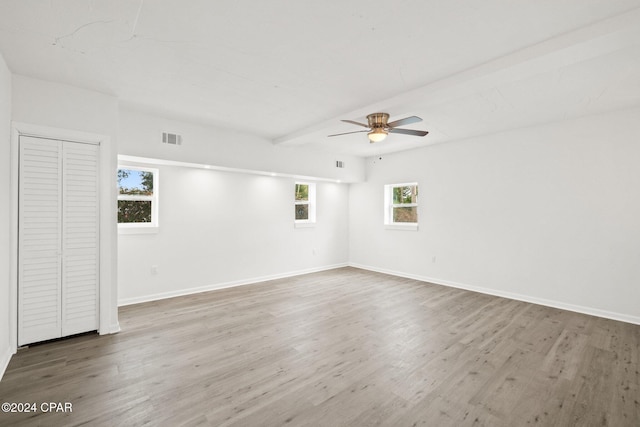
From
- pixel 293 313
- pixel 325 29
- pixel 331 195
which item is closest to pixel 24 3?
pixel 325 29

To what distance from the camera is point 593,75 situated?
2.86 metres

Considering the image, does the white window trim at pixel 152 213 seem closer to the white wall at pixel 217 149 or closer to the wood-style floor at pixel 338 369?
the white wall at pixel 217 149

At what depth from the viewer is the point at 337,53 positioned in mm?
2525

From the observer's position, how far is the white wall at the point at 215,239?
14.7ft

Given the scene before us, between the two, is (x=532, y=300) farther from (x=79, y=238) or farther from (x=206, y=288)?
(x=79, y=238)

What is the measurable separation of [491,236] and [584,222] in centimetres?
122

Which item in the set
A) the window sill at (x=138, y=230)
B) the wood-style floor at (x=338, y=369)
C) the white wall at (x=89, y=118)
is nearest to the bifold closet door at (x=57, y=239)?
the white wall at (x=89, y=118)

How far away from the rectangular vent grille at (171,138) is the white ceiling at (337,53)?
0.56 m

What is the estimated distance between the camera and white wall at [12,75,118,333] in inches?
115

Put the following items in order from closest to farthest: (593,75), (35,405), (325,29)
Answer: (35,405), (325,29), (593,75)

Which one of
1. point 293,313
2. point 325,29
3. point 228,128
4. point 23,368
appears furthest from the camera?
point 228,128

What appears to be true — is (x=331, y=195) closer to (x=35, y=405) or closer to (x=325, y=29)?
(x=325, y=29)

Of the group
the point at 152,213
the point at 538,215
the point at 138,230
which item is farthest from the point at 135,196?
the point at 538,215

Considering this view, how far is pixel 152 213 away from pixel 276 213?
88.5 inches
